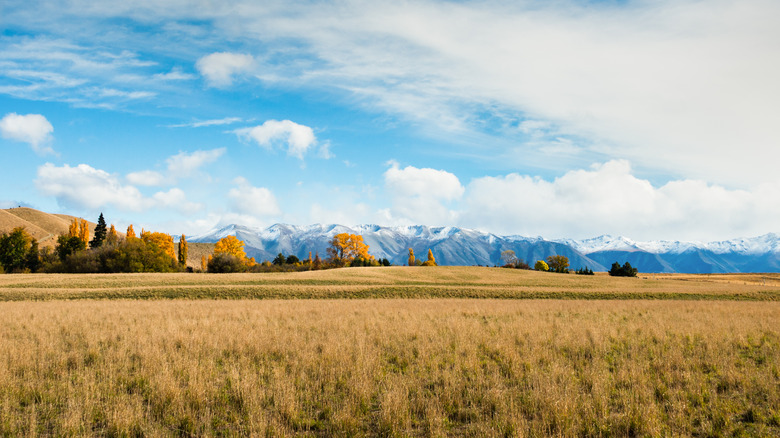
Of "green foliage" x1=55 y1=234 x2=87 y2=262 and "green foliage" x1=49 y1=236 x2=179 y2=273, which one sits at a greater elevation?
"green foliage" x1=55 y1=234 x2=87 y2=262

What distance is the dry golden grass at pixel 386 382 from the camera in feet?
22.6

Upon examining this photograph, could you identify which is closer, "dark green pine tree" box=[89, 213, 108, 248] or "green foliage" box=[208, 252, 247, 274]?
"green foliage" box=[208, 252, 247, 274]

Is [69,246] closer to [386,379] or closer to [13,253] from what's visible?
[13,253]

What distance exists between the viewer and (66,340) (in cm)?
1325

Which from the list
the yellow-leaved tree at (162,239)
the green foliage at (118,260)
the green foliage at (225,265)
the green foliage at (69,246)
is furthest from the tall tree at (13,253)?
the green foliage at (225,265)

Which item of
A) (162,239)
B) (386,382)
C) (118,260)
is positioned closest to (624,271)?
(386,382)

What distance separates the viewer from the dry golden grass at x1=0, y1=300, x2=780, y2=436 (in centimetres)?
688

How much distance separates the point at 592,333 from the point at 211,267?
283ft

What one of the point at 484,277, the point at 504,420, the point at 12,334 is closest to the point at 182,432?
the point at 504,420

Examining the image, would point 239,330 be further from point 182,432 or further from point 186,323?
point 182,432

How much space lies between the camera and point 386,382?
9070 millimetres

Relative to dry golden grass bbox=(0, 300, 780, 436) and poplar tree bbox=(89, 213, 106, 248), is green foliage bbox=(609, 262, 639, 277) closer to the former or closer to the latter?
dry golden grass bbox=(0, 300, 780, 436)

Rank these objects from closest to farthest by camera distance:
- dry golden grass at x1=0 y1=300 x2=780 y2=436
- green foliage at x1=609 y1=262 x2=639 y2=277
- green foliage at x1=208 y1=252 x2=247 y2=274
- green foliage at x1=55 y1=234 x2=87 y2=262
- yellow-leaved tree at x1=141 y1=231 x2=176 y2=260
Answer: dry golden grass at x1=0 y1=300 x2=780 y2=436
green foliage at x1=208 y1=252 x2=247 y2=274
green foliage at x1=55 y1=234 x2=87 y2=262
green foliage at x1=609 y1=262 x2=639 y2=277
yellow-leaved tree at x1=141 y1=231 x2=176 y2=260

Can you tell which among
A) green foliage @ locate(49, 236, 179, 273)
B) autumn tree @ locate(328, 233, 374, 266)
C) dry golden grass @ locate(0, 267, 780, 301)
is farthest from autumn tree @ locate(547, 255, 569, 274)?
green foliage @ locate(49, 236, 179, 273)
